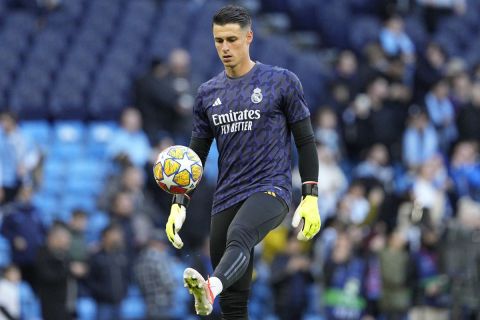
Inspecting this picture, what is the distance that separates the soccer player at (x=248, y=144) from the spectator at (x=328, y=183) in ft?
28.5

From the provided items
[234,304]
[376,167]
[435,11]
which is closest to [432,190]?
[376,167]

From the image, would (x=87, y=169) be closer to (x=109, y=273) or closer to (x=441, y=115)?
(x=109, y=273)

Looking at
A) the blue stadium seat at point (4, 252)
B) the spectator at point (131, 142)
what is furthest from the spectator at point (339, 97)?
the blue stadium seat at point (4, 252)

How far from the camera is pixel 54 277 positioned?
48.5ft

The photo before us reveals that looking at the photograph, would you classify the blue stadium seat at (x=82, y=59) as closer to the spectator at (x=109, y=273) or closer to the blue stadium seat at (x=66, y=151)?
the blue stadium seat at (x=66, y=151)

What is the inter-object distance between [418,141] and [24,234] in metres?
7.52

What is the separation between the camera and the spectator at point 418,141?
19.8 meters

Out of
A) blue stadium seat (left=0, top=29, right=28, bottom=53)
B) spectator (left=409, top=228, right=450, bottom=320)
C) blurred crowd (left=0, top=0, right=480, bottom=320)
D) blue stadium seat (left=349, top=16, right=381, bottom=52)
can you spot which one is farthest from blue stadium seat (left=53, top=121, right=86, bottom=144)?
blue stadium seat (left=349, top=16, right=381, bottom=52)

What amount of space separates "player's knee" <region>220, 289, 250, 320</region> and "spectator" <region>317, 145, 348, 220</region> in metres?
8.76

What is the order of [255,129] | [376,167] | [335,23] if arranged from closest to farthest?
[255,129], [376,167], [335,23]

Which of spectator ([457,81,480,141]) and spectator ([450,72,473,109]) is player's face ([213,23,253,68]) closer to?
spectator ([457,81,480,141])

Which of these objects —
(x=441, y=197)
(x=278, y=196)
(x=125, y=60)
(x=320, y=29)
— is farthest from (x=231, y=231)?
(x=320, y=29)

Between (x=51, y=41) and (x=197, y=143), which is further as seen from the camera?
(x=51, y=41)

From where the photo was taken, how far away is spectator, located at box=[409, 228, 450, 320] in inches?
651
